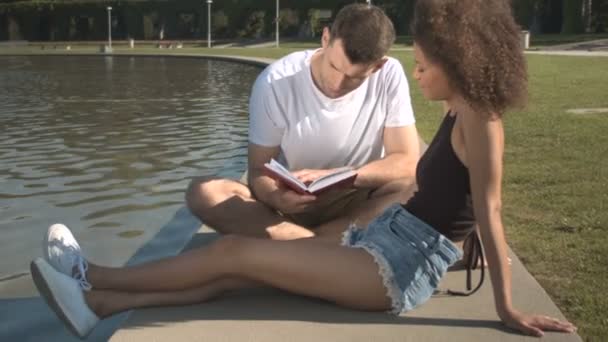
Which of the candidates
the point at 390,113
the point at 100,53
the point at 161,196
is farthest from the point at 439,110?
the point at 100,53

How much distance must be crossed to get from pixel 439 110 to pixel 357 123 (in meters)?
7.55

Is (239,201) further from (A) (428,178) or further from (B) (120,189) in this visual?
(B) (120,189)

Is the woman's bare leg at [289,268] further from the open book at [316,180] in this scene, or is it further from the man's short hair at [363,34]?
the man's short hair at [363,34]

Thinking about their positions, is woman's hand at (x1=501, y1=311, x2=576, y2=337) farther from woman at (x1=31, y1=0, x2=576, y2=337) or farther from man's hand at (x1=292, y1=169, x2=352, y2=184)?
man's hand at (x1=292, y1=169, x2=352, y2=184)

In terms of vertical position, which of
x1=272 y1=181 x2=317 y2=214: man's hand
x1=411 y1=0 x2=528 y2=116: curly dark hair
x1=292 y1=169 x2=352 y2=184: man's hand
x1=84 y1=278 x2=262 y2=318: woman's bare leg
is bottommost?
x1=84 y1=278 x2=262 y2=318: woman's bare leg

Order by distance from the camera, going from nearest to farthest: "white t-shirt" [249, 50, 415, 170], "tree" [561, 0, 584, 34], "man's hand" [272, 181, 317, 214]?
"man's hand" [272, 181, 317, 214], "white t-shirt" [249, 50, 415, 170], "tree" [561, 0, 584, 34]

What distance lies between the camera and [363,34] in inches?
136

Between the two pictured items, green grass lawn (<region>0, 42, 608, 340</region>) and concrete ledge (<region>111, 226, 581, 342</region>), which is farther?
green grass lawn (<region>0, 42, 608, 340</region>)

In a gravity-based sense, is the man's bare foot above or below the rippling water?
above

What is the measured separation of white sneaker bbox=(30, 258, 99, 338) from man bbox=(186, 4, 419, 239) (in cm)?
89

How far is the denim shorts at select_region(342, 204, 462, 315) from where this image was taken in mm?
2914

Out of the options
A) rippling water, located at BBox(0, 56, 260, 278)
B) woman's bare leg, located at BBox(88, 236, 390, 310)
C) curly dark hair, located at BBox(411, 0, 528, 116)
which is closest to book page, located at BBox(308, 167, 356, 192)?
woman's bare leg, located at BBox(88, 236, 390, 310)

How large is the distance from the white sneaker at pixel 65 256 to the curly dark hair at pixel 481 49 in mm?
1657

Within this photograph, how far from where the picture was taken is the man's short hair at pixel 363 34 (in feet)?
11.3
